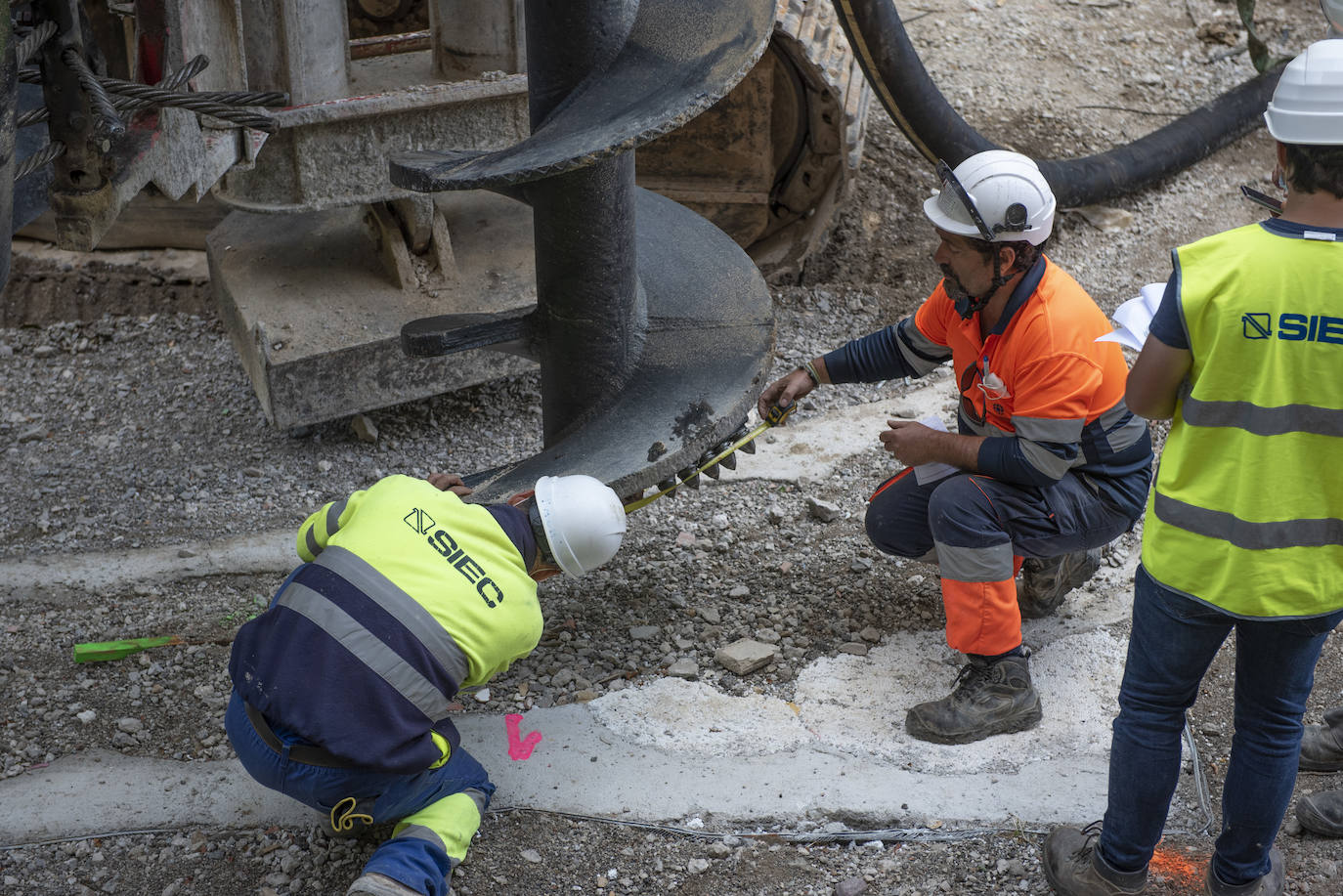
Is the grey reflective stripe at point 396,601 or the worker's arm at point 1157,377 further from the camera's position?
the grey reflective stripe at point 396,601

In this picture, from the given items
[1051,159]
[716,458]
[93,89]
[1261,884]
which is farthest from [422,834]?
[1051,159]

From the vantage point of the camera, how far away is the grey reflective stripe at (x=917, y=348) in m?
3.29

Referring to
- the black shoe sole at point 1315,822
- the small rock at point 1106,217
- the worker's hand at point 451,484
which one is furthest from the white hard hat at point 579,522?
the small rock at point 1106,217

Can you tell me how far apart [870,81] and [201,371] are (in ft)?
9.23

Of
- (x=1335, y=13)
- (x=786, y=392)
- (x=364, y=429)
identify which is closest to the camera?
(x=786, y=392)

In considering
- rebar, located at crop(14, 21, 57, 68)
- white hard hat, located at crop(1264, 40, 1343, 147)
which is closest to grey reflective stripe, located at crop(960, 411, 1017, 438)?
white hard hat, located at crop(1264, 40, 1343, 147)

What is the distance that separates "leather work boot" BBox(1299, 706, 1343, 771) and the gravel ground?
0.13 ft

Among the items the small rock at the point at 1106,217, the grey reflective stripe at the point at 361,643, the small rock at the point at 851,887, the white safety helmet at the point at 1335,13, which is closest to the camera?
the grey reflective stripe at the point at 361,643

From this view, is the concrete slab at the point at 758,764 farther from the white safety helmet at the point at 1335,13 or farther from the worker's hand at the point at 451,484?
the white safety helmet at the point at 1335,13

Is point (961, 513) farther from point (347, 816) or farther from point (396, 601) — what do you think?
point (347, 816)

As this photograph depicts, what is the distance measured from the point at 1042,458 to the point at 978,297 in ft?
1.31

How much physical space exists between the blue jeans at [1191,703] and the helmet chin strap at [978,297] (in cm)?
84

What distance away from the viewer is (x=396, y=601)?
2.44 meters

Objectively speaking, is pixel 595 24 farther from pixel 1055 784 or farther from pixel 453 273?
pixel 1055 784
